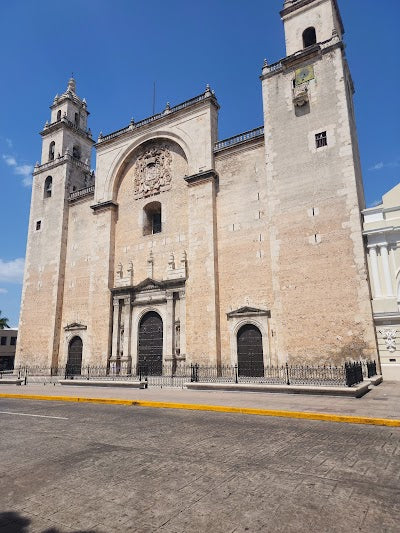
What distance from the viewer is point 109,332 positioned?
81.6ft

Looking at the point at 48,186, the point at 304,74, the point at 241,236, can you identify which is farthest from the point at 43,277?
the point at 304,74

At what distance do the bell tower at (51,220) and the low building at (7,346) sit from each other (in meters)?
25.8

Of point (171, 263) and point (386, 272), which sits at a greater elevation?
point (171, 263)

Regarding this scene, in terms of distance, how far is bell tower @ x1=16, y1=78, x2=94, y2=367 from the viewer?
2873 centimetres

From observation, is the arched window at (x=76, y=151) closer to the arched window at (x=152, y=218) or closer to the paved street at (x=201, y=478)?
the arched window at (x=152, y=218)

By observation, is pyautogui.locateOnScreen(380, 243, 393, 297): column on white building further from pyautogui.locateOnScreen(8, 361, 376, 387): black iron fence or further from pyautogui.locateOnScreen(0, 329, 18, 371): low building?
pyautogui.locateOnScreen(0, 329, 18, 371): low building

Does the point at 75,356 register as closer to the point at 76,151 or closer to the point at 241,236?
→ the point at 241,236

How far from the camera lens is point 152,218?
27359 mm

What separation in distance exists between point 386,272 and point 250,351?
8.24 metres

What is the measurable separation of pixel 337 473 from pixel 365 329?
13639 mm

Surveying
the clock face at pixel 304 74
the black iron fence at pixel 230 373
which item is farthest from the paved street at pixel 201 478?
the clock face at pixel 304 74

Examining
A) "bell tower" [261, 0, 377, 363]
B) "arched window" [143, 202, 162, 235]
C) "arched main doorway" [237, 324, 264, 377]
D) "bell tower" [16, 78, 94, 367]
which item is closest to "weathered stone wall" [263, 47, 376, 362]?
"bell tower" [261, 0, 377, 363]

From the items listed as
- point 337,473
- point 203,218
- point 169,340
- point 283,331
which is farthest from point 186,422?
point 203,218

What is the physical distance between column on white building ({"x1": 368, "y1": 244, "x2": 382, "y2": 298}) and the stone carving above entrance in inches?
Answer: 571
